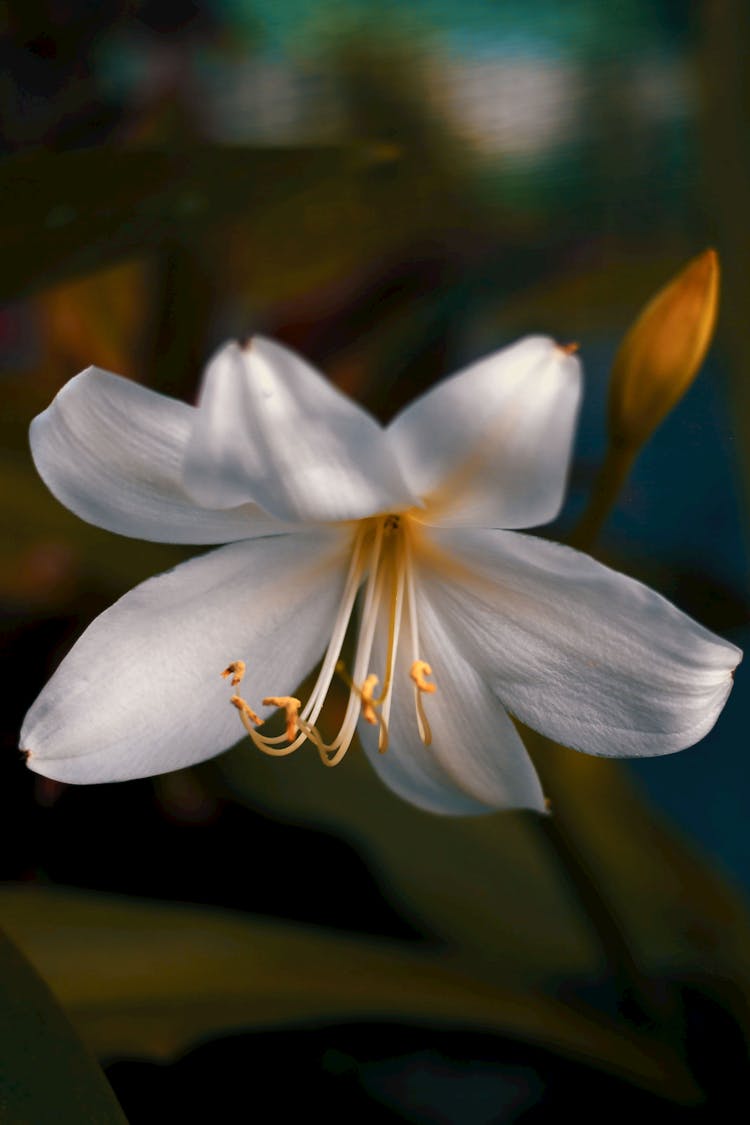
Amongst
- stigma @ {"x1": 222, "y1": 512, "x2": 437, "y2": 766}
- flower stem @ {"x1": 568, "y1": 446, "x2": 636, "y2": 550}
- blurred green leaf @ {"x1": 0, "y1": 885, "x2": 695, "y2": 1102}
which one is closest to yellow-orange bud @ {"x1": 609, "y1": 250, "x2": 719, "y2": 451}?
flower stem @ {"x1": 568, "y1": 446, "x2": 636, "y2": 550}

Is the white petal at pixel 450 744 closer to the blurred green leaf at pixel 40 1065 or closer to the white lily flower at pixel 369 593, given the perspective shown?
the white lily flower at pixel 369 593

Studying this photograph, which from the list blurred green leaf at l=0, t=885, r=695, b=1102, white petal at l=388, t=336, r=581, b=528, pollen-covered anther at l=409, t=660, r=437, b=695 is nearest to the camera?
white petal at l=388, t=336, r=581, b=528

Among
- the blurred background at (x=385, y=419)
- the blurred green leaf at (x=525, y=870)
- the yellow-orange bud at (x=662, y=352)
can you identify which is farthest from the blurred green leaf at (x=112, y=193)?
the blurred green leaf at (x=525, y=870)

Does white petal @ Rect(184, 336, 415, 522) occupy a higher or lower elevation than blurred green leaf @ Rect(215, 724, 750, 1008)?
higher

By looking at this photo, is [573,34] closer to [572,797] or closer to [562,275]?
[562,275]

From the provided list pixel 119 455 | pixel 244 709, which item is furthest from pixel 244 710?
pixel 119 455

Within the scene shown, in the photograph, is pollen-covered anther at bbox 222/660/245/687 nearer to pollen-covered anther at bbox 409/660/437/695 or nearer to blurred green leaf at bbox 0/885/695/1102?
pollen-covered anther at bbox 409/660/437/695
